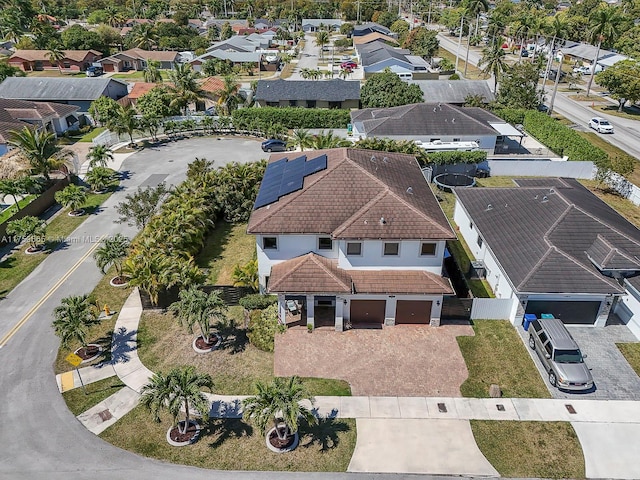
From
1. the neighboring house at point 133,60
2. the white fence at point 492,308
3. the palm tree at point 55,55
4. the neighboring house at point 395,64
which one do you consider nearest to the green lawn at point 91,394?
the white fence at point 492,308

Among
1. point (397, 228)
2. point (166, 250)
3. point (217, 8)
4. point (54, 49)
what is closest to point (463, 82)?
point (397, 228)

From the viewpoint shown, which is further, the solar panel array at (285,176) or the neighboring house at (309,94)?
the neighboring house at (309,94)

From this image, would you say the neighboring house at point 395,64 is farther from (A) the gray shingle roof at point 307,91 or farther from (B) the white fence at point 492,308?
(B) the white fence at point 492,308

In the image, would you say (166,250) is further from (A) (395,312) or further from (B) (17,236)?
(A) (395,312)

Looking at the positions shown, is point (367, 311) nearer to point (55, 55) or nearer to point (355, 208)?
point (355, 208)

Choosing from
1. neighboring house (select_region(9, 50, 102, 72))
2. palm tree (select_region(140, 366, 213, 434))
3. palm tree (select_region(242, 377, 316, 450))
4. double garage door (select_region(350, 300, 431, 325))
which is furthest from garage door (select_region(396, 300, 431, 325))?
neighboring house (select_region(9, 50, 102, 72))

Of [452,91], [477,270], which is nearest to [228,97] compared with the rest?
[452,91]

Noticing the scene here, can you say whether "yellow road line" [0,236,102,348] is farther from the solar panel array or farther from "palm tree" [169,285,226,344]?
the solar panel array

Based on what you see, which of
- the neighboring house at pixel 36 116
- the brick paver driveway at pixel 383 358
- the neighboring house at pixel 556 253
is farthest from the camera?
the neighboring house at pixel 36 116
